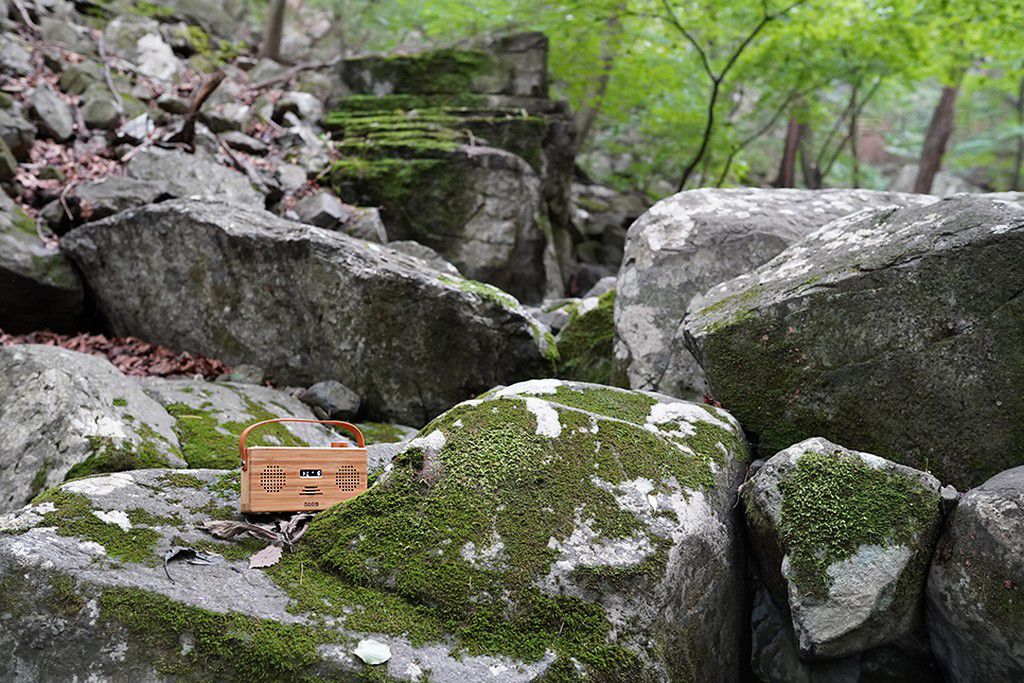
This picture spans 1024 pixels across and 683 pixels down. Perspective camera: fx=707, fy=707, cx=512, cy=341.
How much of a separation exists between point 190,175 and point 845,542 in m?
7.59

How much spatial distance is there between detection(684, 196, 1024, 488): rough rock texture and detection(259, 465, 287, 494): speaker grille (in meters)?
2.43

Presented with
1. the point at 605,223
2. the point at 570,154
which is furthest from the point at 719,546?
the point at 605,223

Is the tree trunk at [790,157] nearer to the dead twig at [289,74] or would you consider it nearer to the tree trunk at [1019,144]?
the tree trunk at [1019,144]

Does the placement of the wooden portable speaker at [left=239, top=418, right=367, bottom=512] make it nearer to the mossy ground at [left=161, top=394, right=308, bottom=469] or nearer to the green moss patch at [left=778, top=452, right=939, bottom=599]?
the mossy ground at [left=161, top=394, right=308, bottom=469]

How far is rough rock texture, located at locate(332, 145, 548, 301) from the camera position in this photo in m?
8.77

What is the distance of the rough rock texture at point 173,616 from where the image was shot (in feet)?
8.17

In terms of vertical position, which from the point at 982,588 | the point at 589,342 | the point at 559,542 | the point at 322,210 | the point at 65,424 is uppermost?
the point at 322,210

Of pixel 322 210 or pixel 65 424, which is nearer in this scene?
pixel 65 424

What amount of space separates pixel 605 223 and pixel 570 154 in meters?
2.37

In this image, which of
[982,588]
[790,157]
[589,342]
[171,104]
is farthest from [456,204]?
[790,157]

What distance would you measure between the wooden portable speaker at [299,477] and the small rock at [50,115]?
6.84 metres

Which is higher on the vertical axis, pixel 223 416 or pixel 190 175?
pixel 190 175

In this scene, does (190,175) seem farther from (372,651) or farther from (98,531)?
(372,651)

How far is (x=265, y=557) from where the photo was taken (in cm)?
299
